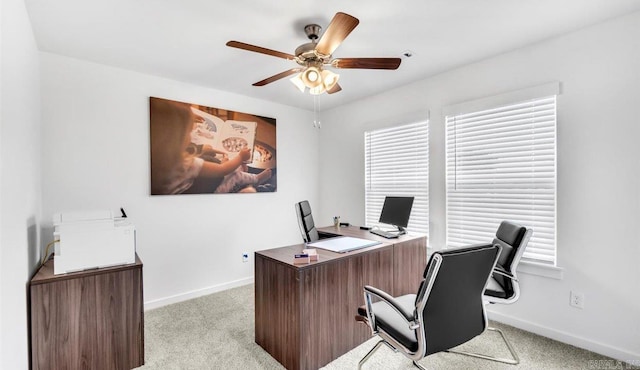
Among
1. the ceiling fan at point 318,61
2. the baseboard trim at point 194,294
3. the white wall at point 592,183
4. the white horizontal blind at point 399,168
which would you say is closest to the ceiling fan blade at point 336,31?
the ceiling fan at point 318,61

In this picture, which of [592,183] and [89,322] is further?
[592,183]

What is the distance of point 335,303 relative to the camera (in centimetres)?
218

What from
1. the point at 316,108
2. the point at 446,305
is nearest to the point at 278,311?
the point at 446,305

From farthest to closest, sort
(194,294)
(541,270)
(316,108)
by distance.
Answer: (316,108) → (194,294) → (541,270)

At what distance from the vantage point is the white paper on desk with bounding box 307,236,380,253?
2369mm

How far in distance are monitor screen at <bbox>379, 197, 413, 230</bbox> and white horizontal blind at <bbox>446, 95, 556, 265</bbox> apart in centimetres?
45

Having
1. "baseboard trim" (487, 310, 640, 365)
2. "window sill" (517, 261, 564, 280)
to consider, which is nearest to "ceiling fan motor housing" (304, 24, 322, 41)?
"window sill" (517, 261, 564, 280)

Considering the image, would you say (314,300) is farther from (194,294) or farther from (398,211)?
(194,294)

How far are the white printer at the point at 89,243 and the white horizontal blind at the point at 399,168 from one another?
2764 millimetres

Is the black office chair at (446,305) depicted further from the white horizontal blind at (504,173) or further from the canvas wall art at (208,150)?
the canvas wall art at (208,150)

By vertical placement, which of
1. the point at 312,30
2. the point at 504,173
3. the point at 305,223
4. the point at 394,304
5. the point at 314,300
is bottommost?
the point at 314,300

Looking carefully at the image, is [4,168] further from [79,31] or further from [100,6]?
[79,31]

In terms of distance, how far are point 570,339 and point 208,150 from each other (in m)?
3.86

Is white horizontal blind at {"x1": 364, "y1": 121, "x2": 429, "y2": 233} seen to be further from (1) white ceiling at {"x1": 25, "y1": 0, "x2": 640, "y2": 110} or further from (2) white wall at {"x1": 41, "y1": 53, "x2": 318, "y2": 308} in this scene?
(2) white wall at {"x1": 41, "y1": 53, "x2": 318, "y2": 308}
